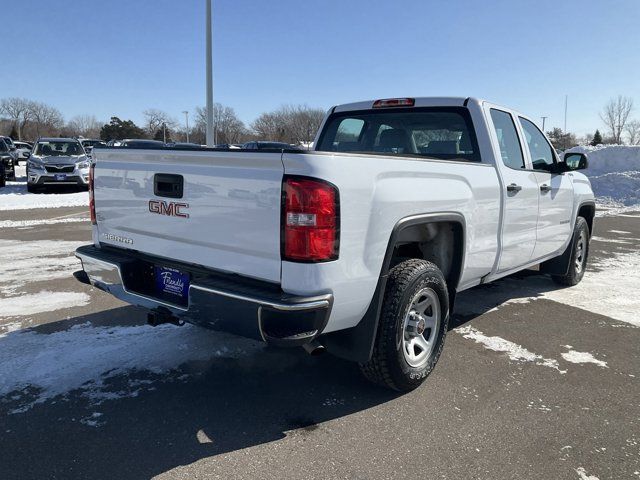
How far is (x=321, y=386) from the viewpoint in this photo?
348 cm

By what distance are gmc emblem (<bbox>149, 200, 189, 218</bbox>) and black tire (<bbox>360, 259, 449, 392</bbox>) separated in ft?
4.44

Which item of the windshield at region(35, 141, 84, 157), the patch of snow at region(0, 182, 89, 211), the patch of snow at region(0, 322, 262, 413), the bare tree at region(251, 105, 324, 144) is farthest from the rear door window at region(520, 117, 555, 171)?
the bare tree at region(251, 105, 324, 144)

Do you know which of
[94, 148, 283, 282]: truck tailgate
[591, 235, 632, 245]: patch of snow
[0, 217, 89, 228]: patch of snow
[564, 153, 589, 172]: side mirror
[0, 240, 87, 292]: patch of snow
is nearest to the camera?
[94, 148, 283, 282]: truck tailgate

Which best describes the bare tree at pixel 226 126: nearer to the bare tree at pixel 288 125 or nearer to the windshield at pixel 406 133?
the bare tree at pixel 288 125

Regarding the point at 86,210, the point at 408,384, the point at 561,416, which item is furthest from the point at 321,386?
the point at 86,210

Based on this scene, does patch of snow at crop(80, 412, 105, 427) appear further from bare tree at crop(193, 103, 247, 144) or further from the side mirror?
bare tree at crop(193, 103, 247, 144)

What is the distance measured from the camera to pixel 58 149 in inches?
707

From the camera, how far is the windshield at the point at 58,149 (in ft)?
58.0

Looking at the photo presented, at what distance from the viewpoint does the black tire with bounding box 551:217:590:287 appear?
20.0 ft

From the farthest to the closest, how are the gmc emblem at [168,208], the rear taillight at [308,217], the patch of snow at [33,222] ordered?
the patch of snow at [33,222] < the gmc emblem at [168,208] < the rear taillight at [308,217]

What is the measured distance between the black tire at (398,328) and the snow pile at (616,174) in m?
18.0

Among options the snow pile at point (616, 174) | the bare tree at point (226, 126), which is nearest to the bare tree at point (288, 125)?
the bare tree at point (226, 126)

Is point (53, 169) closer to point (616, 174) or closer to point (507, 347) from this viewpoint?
point (507, 347)

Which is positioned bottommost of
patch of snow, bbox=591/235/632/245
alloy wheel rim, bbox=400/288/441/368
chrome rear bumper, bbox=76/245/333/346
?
patch of snow, bbox=591/235/632/245
